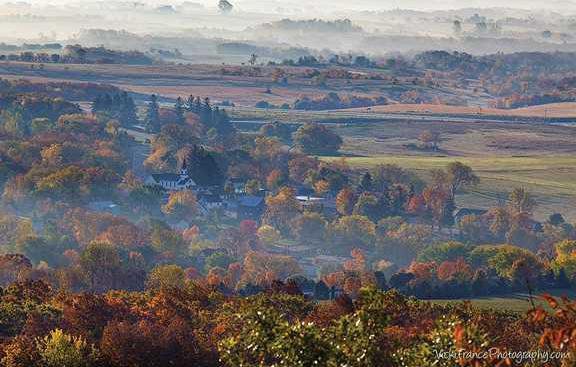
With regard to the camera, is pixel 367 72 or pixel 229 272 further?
pixel 367 72

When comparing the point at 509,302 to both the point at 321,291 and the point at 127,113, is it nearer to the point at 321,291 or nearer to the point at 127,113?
the point at 321,291

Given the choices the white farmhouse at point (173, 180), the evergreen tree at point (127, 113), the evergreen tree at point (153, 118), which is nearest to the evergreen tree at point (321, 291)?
the white farmhouse at point (173, 180)

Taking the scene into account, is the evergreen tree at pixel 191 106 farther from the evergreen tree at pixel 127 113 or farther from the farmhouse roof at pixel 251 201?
the farmhouse roof at pixel 251 201

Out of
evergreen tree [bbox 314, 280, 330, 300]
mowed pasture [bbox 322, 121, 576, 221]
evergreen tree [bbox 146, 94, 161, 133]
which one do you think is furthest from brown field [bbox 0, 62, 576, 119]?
evergreen tree [bbox 314, 280, 330, 300]

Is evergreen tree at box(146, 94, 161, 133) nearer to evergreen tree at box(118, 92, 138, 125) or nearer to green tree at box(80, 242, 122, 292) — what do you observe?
evergreen tree at box(118, 92, 138, 125)

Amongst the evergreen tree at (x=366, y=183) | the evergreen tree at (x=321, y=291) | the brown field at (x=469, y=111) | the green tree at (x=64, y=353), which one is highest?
the green tree at (x=64, y=353)

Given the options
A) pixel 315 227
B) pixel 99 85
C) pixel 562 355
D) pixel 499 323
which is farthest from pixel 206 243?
pixel 99 85

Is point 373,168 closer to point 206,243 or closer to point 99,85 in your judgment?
point 206,243

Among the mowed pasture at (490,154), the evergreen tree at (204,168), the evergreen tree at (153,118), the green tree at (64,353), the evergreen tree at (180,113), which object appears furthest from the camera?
the evergreen tree at (180,113)
